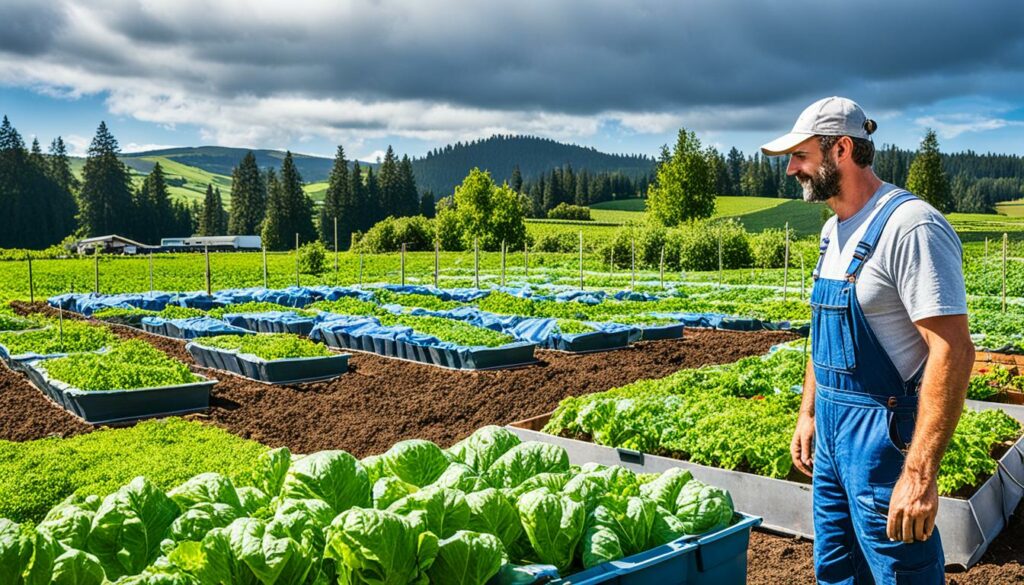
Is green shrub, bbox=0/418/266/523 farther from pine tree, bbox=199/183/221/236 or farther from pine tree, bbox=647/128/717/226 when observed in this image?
pine tree, bbox=199/183/221/236

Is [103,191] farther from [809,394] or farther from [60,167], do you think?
[809,394]

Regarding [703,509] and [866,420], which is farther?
[703,509]

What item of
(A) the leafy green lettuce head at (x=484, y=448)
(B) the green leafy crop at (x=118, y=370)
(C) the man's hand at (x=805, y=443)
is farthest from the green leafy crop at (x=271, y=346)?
(C) the man's hand at (x=805, y=443)

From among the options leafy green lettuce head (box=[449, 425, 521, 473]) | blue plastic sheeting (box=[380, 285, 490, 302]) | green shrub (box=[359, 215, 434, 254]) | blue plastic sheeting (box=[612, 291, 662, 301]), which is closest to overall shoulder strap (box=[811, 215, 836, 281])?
leafy green lettuce head (box=[449, 425, 521, 473])

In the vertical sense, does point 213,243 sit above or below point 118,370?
above

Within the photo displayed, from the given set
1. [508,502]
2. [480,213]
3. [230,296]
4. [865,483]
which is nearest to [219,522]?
[508,502]

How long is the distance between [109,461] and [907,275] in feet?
20.4

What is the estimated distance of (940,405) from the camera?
2.63m

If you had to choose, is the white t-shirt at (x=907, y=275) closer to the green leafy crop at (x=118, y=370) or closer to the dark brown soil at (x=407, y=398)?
the dark brown soil at (x=407, y=398)

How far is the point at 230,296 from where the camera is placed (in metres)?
22.2

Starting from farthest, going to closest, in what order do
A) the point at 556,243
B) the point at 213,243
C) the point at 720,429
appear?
the point at 213,243 → the point at 556,243 → the point at 720,429

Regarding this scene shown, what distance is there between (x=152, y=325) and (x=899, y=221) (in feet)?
54.5

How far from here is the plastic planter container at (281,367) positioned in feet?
36.7

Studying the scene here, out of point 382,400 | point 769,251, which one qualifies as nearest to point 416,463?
point 382,400
